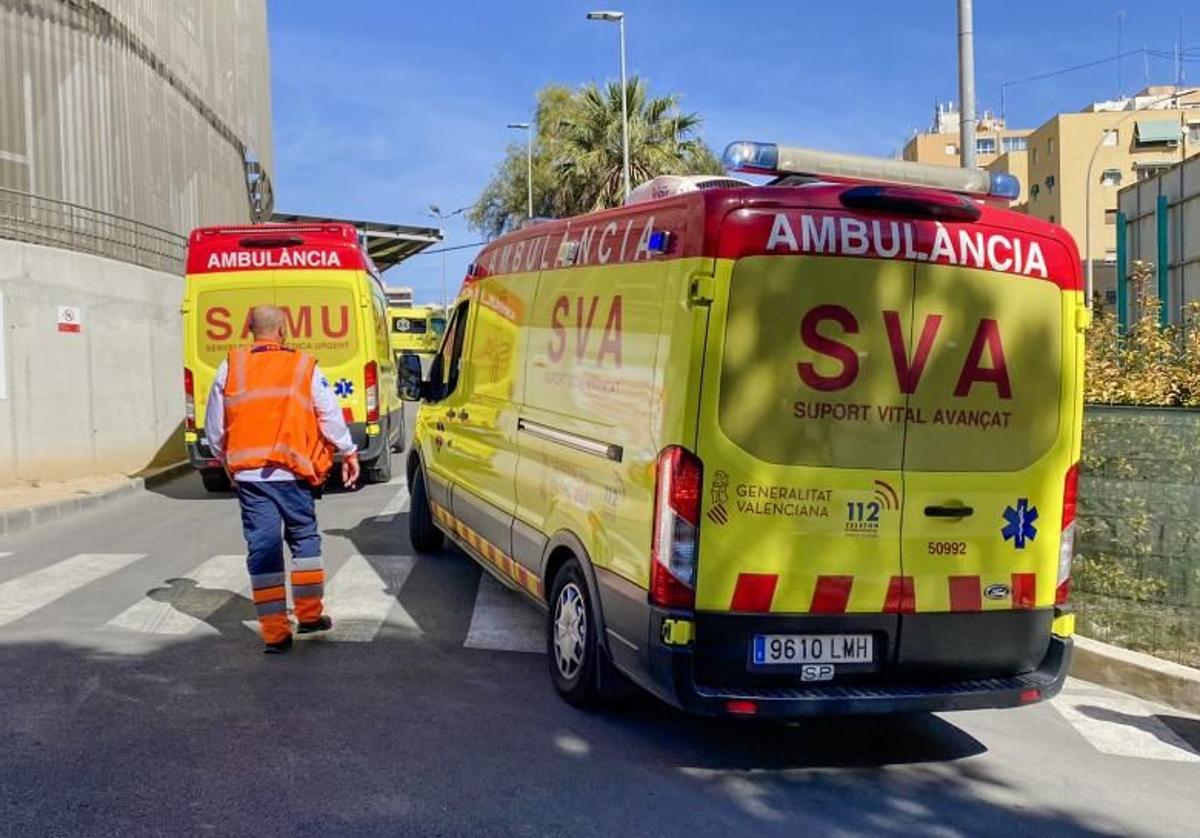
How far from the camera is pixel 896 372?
157 inches

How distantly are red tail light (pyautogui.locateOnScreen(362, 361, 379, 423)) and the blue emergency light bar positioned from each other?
7650mm

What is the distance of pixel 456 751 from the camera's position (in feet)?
13.9

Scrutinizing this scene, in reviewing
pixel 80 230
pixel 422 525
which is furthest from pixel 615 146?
pixel 422 525

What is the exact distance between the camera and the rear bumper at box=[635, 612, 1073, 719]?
3.84 meters

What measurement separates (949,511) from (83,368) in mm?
12074

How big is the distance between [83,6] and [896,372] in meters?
14.7

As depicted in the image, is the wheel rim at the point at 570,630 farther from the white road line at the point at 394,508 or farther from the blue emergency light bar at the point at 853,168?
the white road line at the point at 394,508

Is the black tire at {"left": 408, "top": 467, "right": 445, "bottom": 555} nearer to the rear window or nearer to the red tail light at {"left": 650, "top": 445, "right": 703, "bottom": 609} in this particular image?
the red tail light at {"left": 650, "top": 445, "right": 703, "bottom": 609}

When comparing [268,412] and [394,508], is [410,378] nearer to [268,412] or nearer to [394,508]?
[268,412]

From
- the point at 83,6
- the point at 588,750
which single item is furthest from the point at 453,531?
the point at 83,6

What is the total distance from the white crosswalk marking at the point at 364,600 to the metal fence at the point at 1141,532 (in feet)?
12.7

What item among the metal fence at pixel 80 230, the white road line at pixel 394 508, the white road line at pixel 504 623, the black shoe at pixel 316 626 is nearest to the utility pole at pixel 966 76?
the white road line at pixel 504 623

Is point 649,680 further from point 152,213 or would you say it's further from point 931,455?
point 152,213

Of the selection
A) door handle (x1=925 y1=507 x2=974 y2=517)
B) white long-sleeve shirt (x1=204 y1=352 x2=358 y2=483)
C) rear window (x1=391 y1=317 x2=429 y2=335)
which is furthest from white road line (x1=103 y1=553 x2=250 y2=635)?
rear window (x1=391 y1=317 x2=429 y2=335)
